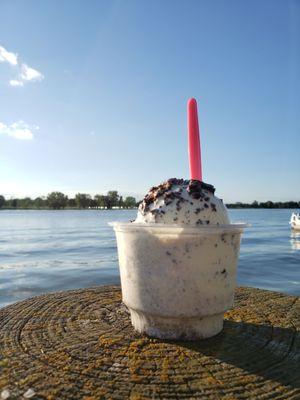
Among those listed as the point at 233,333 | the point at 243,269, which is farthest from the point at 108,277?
the point at 233,333

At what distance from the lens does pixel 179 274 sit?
2330 mm

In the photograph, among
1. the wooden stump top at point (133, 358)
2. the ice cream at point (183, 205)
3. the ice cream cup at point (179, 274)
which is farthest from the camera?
the ice cream at point (183, 205)

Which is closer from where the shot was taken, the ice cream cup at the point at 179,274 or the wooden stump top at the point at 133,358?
the wooden stump top at the point at 133,358

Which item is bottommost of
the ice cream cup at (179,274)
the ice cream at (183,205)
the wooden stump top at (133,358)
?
the wooden stump top at (133,358)

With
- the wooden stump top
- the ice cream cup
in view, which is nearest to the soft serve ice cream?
the ice cream cup

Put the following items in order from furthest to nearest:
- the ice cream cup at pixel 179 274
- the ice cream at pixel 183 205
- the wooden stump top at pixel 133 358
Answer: the ice cream at pixel 183 205, the ice cream cup at pixel 179 274, the wooden stump top at pixel 133 358

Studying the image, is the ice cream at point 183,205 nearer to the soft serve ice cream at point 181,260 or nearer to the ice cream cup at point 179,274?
the soft serve ice cream at point 181,260

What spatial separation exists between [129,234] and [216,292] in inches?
28.1

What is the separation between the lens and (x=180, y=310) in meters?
2.35

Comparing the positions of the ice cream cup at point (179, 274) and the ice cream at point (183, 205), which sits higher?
the ice cream at point (183, 205)

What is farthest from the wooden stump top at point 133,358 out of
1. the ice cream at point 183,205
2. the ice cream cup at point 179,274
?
the ice cream at point 183,205

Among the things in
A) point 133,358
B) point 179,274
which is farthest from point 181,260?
point 133,358

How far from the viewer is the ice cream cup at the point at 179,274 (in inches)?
90.4

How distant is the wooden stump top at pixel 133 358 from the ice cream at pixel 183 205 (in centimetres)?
82
